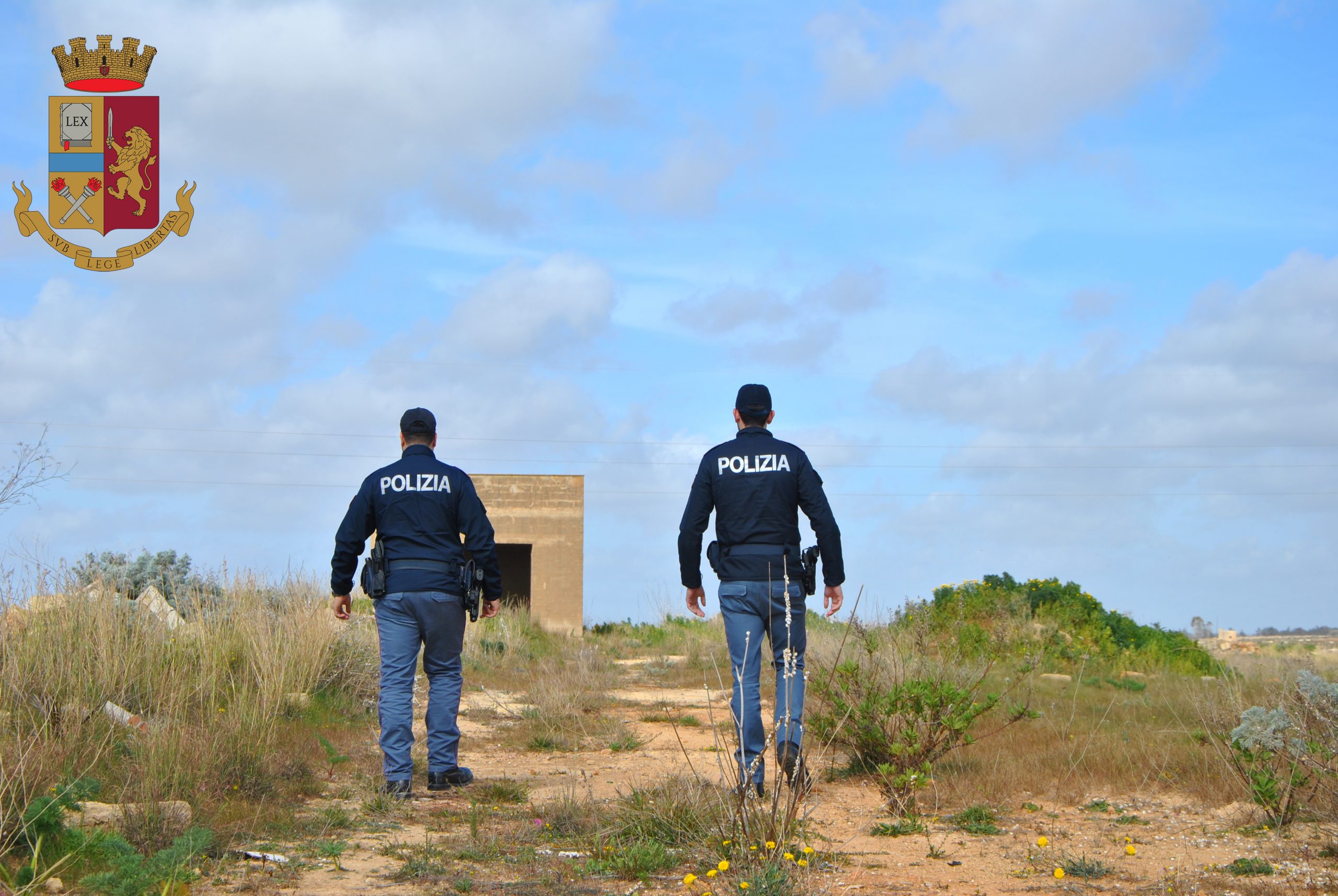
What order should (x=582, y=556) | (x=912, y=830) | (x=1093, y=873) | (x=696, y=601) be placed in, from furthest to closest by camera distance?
(x=582, y=556), (x=696, y=601), (x=912, y=830), (x=1093, y=873)

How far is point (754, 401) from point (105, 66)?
33.3 feet

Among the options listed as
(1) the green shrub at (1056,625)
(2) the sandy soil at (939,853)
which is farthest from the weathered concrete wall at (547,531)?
(2) the sandy soil at (939,853)

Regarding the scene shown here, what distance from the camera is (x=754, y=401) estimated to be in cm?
605

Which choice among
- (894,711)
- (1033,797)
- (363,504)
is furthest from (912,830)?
(363,504)

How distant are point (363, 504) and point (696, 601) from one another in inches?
81.7

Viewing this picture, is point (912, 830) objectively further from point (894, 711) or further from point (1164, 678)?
point (1164, 678)

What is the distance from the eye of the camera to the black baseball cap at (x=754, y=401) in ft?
19.8

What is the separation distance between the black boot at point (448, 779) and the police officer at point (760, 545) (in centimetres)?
182

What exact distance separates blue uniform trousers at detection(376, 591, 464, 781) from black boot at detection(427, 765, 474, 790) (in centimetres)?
3

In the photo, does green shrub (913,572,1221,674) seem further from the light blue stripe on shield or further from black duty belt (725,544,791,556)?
the light blue stripe on shield

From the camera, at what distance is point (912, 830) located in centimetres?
538

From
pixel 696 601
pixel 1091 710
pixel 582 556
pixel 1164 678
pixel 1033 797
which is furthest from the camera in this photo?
pixel 582 556

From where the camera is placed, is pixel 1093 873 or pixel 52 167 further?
pixel 52 167

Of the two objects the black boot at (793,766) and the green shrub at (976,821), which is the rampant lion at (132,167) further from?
the green shrub at (976,821)
